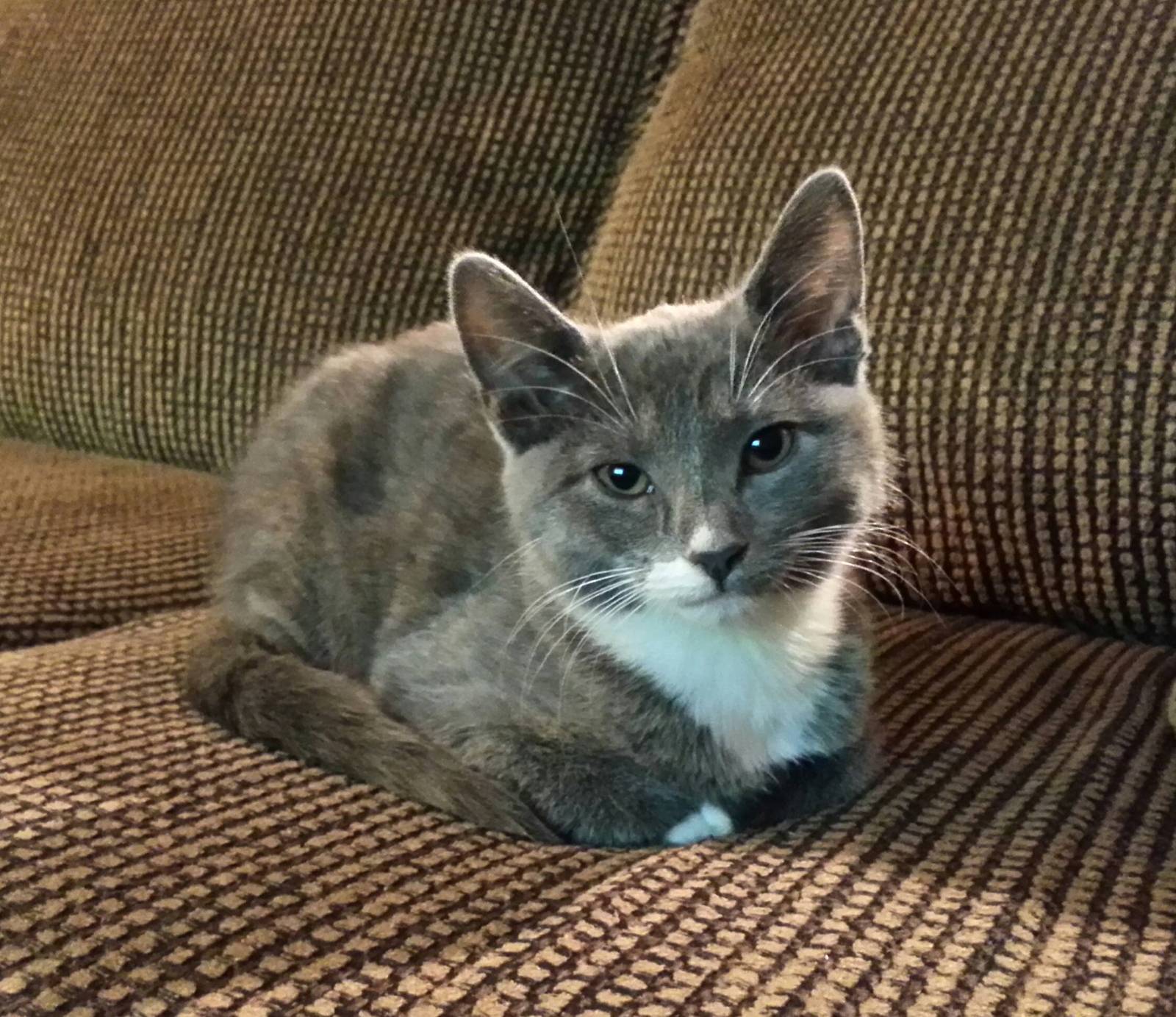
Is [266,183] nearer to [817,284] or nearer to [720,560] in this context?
[817,284]

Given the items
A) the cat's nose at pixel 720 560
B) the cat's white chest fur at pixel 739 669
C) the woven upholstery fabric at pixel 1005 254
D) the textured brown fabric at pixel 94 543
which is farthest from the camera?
the textured brown fabric at pixel 94 543

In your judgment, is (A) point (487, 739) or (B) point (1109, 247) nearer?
(A) point (487, 739)

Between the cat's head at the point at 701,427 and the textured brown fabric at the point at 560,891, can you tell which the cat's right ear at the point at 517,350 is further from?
the textured brown fabric at the point at 560,891

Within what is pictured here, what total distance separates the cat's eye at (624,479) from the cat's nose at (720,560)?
10 centimetres

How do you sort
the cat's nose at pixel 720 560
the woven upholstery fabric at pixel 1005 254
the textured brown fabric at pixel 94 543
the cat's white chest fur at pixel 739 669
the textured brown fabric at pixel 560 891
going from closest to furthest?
the textured brown fabric at pixel 560 891 < the cat's nose at pixel 720 560 < the cat's white chest fur at pixel 739 669 < the woven upholstery fabric at pixel 1005 254 < the textured brown fabric at pixel 94 543

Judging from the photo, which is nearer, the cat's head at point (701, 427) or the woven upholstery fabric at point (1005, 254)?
the cat's head at point (701, 427)

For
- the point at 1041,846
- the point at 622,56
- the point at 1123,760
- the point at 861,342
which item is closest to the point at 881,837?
the point at 1041,846

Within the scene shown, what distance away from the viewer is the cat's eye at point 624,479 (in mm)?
927

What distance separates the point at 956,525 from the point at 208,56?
1.30 metres

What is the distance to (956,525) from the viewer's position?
123 centimetres

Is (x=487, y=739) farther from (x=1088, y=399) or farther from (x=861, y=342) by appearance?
(x=1088, y=399)

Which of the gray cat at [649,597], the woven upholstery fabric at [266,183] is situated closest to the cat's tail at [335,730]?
the gray cat at [649,597]

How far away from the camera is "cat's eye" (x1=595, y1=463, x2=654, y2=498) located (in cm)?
93

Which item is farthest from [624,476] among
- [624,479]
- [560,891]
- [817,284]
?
[560,891]
